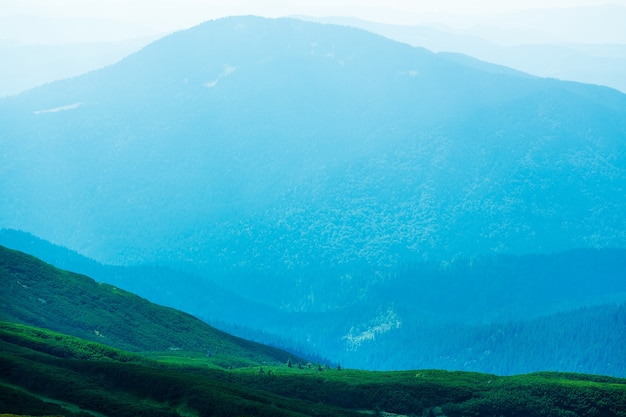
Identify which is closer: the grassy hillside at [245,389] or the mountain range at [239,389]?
the mountain range at [239,389]

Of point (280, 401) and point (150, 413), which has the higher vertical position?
point (280, 401)

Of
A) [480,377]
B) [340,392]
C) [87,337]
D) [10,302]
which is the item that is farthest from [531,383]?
[10,302]

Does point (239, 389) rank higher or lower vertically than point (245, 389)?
lower

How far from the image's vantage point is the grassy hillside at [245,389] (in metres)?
113

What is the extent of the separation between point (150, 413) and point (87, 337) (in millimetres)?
92477

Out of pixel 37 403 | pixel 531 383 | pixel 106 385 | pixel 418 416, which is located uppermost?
pixel 531 383

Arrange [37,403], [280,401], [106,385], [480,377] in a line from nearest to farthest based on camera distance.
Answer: [37,403] < [106,385] < [280,401] < [480,377]

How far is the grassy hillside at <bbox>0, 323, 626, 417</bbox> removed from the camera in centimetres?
11319

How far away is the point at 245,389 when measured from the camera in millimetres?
134500

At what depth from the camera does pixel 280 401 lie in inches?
5172

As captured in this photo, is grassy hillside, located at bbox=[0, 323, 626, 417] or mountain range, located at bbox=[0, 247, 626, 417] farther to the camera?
grassy hillside, located at bbox=[0, 323, 626, 417]

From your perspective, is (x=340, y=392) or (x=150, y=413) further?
(x=340, y=392)

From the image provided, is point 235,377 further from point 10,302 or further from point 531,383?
point 10,302

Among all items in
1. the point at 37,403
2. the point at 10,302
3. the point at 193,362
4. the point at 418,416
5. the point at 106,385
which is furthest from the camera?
the point at 10,302
